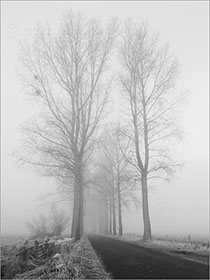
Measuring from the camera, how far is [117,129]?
1894 cm

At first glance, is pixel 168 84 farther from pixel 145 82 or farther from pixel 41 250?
pixel 41 250

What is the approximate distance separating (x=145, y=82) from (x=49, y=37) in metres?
7.04

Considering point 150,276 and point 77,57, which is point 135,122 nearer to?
point 77,57

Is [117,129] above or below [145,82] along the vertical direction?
below

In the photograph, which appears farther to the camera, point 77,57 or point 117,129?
point 117,129

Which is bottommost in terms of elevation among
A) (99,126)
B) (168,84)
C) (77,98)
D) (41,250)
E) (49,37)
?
(41,250)

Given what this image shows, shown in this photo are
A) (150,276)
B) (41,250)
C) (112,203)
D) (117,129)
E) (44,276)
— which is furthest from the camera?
(112,203)

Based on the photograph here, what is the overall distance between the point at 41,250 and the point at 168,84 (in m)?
14.7

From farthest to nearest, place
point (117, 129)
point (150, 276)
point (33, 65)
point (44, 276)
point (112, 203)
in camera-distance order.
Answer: point (112, 203), point (117, 129), point (33, 65), point (150, 276), point (44, 276)

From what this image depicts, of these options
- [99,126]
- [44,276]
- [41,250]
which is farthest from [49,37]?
[44,276]

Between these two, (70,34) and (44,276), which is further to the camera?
(70,34)

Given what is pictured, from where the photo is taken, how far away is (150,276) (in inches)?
211

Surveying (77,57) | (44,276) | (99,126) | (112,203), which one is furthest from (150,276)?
(112,203)

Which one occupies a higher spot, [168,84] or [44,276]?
[168,84]
